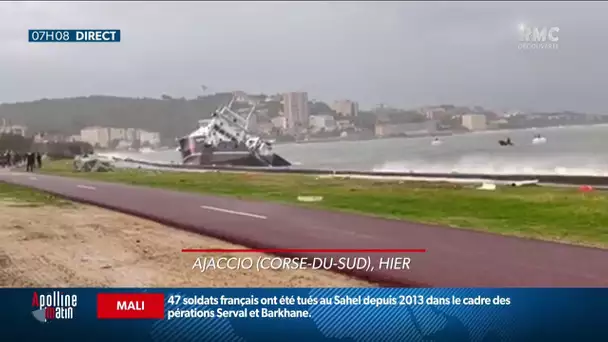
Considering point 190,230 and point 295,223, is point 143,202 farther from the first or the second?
point 295,223

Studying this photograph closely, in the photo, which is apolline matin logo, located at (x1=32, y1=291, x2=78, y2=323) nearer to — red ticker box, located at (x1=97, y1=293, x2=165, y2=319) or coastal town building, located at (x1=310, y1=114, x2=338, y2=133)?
red ticker box, located at (x1=97, y1=293, x2=165, y2=319)

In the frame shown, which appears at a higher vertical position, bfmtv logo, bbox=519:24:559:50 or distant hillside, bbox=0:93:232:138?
bfmtv logo, bbox=519:24:559:50

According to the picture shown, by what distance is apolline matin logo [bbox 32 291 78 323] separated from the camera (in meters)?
4.75

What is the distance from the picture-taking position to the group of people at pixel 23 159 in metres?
6.08

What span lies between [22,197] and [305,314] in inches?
118

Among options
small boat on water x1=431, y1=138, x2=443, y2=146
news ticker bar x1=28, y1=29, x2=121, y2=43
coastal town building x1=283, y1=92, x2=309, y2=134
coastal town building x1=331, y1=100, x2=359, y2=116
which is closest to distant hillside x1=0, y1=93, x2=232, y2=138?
coastal town building x1=283, y1=92, x2=309, y2=134

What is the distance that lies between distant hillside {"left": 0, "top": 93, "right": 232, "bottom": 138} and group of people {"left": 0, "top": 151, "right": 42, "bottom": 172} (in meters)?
0.28

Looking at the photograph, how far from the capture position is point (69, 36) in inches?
201

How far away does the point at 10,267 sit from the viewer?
16.7 ft

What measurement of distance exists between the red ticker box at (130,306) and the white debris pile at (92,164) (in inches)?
75.1

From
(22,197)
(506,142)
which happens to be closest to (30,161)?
(22,197)

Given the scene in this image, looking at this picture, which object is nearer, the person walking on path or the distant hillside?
the distant hillside

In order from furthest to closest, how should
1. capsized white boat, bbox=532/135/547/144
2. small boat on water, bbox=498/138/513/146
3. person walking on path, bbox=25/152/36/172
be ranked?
small boat on water, bbox=498/138/513/146 → capsized white boat, bbox=532/135/547/144 → person walking on path, bbox=25/152/36/172
